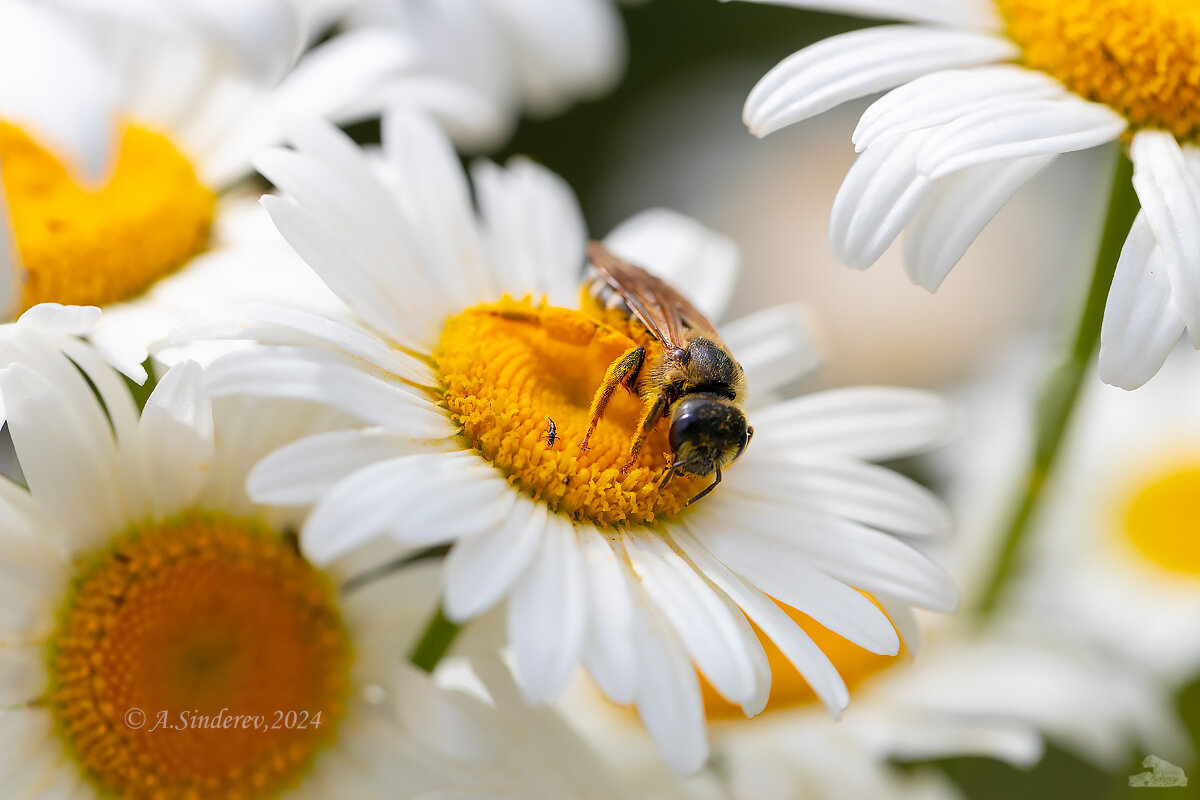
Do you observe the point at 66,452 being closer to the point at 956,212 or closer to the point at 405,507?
the point at 405,507

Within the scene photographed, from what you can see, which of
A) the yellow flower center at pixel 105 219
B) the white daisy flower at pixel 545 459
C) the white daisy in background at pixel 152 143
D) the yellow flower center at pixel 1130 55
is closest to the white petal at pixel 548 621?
the white daisy flower at pixel 545 459

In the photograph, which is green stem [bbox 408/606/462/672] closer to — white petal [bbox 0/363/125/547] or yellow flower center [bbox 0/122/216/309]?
white petal [bbox 0/363/125/547]

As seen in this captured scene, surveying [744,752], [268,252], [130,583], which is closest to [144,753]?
[130,583]

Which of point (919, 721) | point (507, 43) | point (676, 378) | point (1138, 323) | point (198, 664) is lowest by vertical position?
point (919, 721)

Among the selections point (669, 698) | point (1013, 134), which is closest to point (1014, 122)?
point (1013, 134)

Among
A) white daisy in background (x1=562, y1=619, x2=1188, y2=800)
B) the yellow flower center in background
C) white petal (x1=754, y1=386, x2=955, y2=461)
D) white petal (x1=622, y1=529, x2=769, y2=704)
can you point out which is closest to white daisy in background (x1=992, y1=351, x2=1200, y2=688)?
the yellow flower center in background

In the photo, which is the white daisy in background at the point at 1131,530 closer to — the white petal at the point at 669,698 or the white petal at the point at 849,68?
the white petal at the point at 849,68
